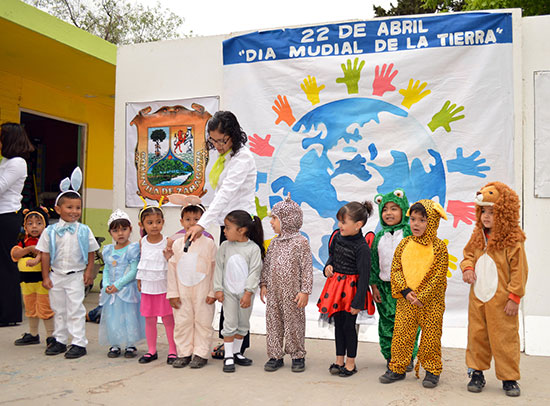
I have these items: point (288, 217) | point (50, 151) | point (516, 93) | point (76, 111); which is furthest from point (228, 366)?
point (50, 151)

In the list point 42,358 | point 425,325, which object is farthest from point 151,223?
point 425,325

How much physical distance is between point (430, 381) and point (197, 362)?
5.10 feet

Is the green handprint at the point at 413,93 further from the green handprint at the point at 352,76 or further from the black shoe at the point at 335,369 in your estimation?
the black shoe at the point at 335,369

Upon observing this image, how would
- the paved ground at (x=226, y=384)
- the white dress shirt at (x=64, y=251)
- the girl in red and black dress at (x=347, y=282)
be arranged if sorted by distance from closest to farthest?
the paved ground at (x=226, y=384) → the girl in red and black dress at (x=347, y=282) → the white dress shirt at (x=64, y=251)

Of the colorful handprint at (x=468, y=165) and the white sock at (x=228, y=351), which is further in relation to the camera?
the colorful handprint at (x=468, y=165)

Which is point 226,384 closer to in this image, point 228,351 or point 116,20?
point 228,351

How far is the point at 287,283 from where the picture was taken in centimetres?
364

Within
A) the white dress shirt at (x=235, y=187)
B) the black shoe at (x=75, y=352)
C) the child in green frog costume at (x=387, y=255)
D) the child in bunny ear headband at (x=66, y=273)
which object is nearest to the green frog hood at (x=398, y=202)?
the child in green frog costume at (x=387, y=255)

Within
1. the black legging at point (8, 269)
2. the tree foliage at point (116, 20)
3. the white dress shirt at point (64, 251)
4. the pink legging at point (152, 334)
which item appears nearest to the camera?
the pink legging at point (152, 334)

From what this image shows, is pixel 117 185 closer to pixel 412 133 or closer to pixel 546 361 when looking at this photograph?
pixel 412 133

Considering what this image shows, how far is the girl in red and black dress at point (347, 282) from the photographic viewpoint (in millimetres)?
3512

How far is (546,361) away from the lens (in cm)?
399

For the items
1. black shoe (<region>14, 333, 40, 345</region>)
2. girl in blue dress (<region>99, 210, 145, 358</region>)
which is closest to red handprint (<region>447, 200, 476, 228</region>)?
girl in blue dress (<region>99, 210, 145, 358</region>)

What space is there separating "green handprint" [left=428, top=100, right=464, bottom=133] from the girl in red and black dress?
1.40 m
